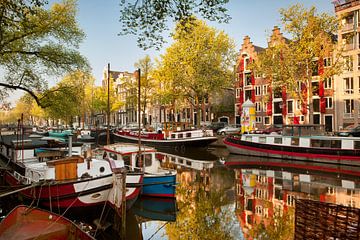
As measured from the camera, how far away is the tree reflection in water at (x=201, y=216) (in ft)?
34.5

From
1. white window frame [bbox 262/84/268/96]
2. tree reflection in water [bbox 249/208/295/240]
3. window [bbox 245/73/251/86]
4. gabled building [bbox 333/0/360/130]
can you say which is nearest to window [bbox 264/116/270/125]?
white window frame [bbox 262/84/268/96]

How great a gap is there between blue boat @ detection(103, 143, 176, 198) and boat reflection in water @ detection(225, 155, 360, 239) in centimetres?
336

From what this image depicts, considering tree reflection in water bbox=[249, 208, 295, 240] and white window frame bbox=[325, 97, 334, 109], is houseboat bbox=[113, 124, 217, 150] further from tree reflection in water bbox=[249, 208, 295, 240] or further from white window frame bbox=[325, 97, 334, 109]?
tree reflection in water bbox=[249, 208, 295, 240]

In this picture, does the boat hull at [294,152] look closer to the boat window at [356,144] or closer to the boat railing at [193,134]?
the boat window at [356,144]

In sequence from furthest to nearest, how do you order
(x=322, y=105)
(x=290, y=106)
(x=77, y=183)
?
(x=290, y=106) < (x=322, y=105) < (x=77, y=183)

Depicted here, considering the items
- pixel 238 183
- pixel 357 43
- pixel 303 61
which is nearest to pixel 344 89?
pixel 357 43

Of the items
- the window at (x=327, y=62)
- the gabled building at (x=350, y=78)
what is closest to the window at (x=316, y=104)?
the gabled building at (x=350, y=78)

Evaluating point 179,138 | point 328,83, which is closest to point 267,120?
point 328,83

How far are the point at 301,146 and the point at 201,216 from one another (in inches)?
692

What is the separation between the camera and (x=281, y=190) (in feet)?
54.2

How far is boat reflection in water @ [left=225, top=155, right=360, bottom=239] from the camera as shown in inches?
443

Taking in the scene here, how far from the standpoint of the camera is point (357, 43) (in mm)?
38938

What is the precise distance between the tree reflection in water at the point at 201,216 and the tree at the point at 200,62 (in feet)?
75.5

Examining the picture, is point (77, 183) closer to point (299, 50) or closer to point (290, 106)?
point (299, 50)
